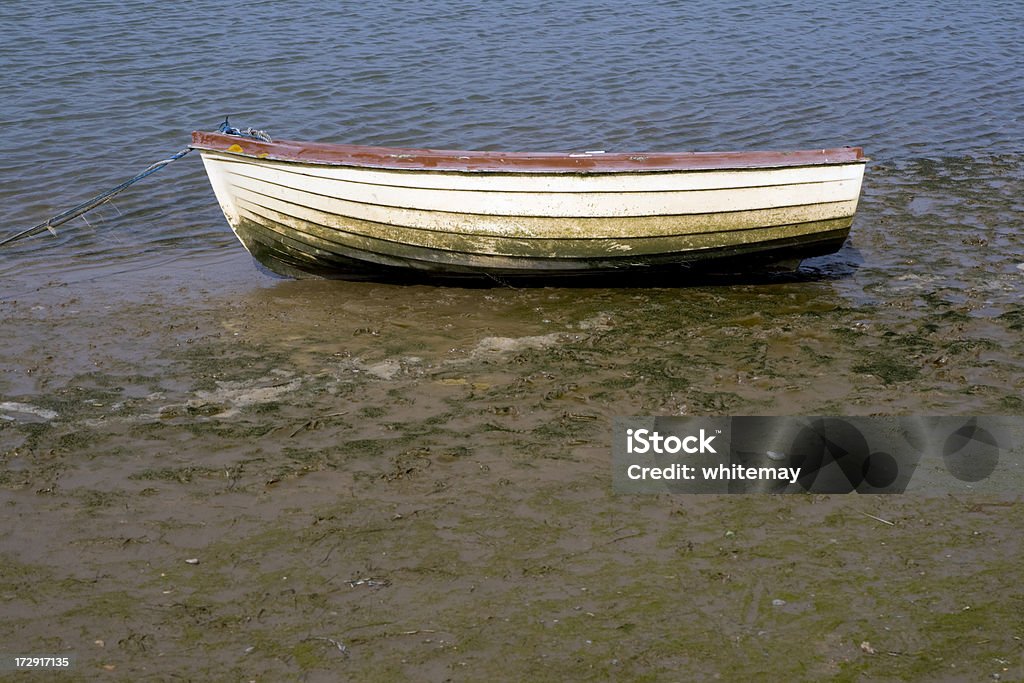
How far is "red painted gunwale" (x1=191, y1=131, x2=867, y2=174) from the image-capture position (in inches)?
279

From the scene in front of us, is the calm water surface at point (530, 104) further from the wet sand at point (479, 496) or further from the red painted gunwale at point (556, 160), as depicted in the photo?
the red painted gunwale at point (556, 160)

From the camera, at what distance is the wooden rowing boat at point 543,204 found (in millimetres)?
7145

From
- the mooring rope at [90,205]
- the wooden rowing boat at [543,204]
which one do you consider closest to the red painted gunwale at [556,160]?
the wooden rowing boat at [543,204]

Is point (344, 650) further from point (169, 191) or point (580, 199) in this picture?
point (169, 191)


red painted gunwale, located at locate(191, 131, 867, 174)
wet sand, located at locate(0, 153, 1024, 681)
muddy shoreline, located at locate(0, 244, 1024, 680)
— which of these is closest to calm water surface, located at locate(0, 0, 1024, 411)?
wet sand, located at locate(0, 153, 1024, 681)

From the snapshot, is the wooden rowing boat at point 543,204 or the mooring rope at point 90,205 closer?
the wooden rowing boat at point 543,204

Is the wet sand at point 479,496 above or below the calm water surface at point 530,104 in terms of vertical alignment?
below

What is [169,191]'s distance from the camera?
1052cm

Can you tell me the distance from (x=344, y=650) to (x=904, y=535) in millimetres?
2374

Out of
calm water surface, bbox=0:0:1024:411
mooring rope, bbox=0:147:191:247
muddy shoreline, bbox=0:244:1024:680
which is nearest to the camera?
muddy shoreline, bbox=0:244:1024:680

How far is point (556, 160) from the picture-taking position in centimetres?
720

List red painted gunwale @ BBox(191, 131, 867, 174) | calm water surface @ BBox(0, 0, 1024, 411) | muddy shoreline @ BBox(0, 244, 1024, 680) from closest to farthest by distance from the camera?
1. muddy shoreline @ BBox(0, 244, 1024, 680)
2. red painted gunwale @ BBox(191, 131, 867, 174)
3. calm water surface @ BBox(0, 0, 1024, 411)

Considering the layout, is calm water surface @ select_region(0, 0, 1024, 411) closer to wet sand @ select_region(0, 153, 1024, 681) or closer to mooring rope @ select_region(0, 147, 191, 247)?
wet sand @ select_region(0, 153, 1024, 681)

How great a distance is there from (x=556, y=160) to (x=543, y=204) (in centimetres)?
30
